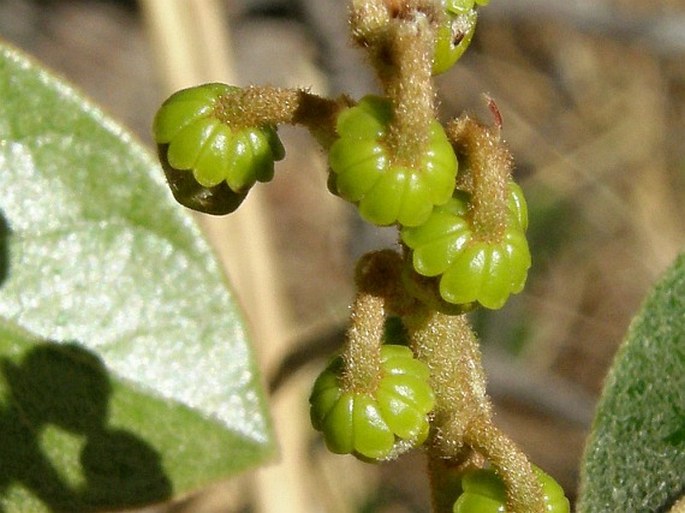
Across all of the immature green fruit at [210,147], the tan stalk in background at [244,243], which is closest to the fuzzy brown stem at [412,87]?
the immature green fruit at [210,147]

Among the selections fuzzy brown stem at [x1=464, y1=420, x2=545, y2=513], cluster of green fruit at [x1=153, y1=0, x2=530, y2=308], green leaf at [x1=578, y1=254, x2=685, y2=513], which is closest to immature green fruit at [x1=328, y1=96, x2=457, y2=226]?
cluster of green fruit at [x1=153, y1=0, x2=530, y2=308]

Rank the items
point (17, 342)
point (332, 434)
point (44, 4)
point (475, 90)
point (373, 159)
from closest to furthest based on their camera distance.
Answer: point (373, 159)
point (332, 434)
point (17, 342)
point (475, 90)
point (44, 4)

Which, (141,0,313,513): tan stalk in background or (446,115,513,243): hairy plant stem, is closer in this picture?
(446,115,513,243): hairy plant stem

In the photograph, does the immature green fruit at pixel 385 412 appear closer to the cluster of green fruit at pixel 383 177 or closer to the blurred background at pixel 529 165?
the cluster of green fruit at pixel 383 177

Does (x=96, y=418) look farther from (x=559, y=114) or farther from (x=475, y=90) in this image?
(x=559, y=114)

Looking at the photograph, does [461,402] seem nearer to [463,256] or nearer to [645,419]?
[463,256]

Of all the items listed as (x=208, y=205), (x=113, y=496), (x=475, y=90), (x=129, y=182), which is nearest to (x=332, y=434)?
(x=208, y=205)

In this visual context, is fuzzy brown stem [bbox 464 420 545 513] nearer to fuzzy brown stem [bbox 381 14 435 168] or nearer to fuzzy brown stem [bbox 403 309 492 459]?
fuzzy brown stem [bbox 403 309 492 459]
